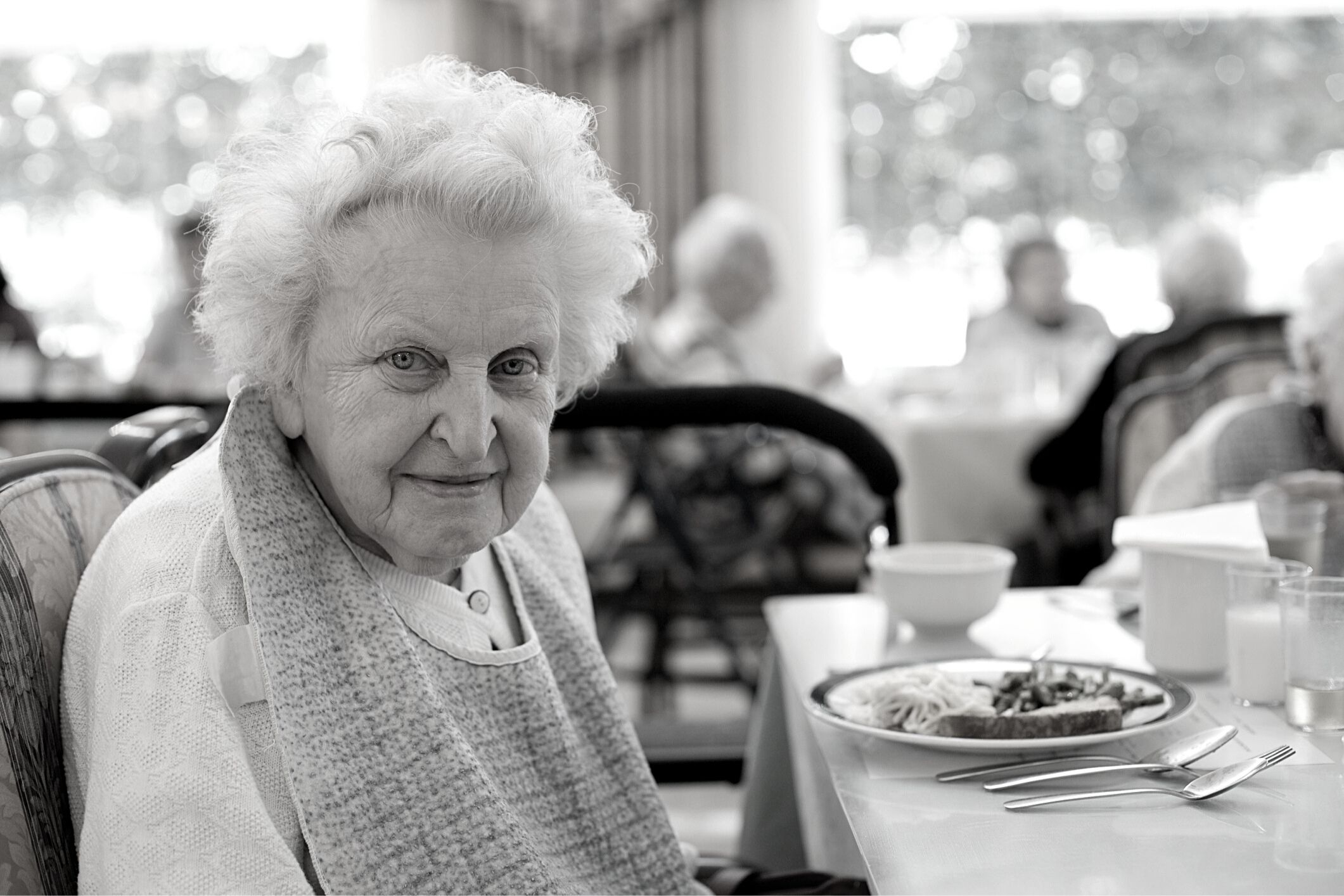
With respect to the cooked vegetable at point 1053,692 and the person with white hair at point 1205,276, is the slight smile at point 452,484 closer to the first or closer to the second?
the cooked vegetable at point 1053,692

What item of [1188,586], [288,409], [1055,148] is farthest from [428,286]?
[1055,148]

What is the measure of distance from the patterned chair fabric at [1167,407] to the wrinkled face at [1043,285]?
8.57 feet

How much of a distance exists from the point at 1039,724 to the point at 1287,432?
1.14m

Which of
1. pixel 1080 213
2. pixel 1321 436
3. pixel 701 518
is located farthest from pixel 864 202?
pixel 1321 436

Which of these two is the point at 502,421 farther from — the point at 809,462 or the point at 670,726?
the point at 809,462

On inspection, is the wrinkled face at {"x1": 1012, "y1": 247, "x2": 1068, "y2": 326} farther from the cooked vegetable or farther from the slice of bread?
the slice of bread

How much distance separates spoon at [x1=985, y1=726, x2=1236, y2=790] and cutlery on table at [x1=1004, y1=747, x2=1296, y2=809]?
18 mm

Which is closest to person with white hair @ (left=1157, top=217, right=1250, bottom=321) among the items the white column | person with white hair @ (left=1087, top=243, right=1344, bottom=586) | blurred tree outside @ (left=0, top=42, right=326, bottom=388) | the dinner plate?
person with white hair @ (left=1087, top=243, right=1344, bottom=586)

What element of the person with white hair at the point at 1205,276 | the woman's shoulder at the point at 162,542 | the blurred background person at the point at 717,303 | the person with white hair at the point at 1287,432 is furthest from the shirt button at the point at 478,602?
the person with white hair at the point at 1205,276

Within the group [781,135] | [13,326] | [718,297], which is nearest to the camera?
[718,297]

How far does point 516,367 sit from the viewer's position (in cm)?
108

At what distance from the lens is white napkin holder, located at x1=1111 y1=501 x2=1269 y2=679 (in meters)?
1.26

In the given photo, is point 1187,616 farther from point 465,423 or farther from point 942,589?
point 465,423

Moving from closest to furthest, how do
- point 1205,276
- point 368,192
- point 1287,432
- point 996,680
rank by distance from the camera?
1. point 368,192
2. point 996,680
3. point 1287,432
4. point 1205,276
